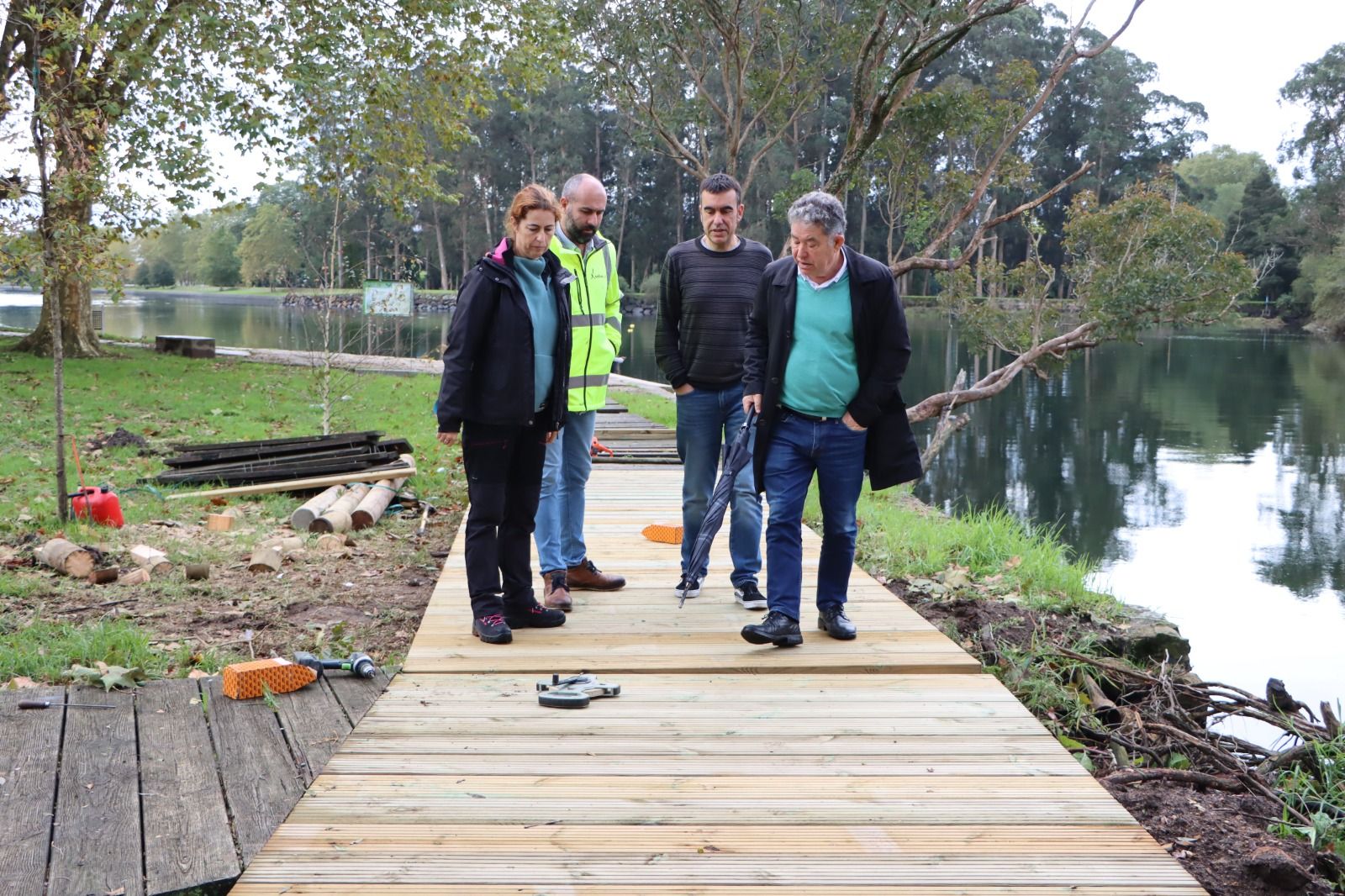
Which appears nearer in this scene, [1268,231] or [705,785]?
[705,785]

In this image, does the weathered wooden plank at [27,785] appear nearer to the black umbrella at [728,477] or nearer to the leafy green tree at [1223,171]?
the black umbrella at [728,477]

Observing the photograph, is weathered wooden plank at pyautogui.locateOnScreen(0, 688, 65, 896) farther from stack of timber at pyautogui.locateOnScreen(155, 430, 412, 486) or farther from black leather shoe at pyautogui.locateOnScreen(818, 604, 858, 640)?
stack of timber at pyautogui.locateOnScreen(155, 430, 412, 486)

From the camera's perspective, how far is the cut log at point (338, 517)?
724 cm

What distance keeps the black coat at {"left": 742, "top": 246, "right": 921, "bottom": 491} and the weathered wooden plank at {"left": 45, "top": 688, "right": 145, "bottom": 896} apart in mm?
2348

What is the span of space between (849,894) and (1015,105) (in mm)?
20675

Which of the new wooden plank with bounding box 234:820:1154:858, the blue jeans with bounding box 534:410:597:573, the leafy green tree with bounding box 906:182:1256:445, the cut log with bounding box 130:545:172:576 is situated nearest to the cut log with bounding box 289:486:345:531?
the cut log with bounding box 130:545:172:576

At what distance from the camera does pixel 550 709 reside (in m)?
3.71

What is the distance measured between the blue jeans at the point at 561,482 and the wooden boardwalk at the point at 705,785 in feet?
1.37

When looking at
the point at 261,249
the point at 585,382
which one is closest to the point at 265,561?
the point at 585,382

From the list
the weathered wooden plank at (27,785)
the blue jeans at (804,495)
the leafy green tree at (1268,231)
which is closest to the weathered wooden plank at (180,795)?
the weathered wooden plank at (27,785)

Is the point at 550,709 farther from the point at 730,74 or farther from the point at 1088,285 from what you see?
the point at 730,74

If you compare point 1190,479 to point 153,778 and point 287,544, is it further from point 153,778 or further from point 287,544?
point 153,778

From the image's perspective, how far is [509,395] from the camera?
4246mm

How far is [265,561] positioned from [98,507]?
161 cm
